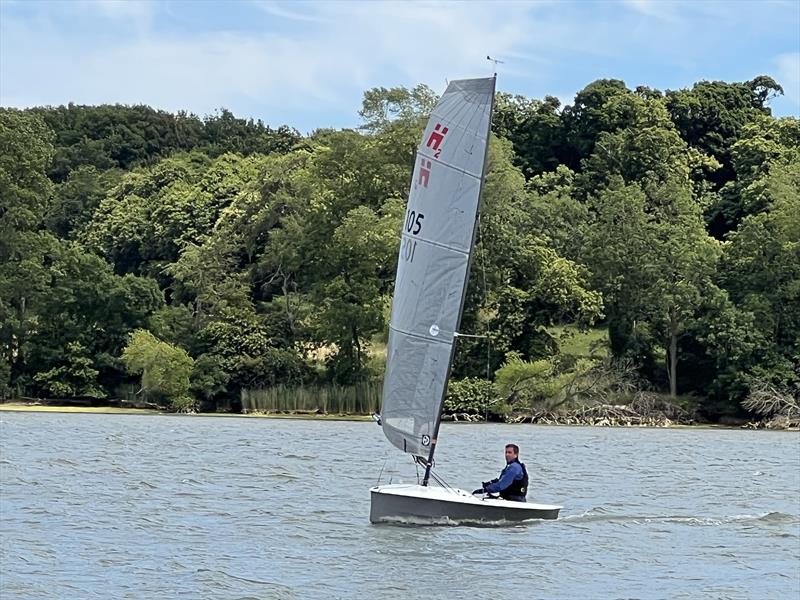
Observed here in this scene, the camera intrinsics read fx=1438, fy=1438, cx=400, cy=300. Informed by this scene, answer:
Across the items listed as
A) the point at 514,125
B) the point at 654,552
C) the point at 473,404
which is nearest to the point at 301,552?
the point at 654,552

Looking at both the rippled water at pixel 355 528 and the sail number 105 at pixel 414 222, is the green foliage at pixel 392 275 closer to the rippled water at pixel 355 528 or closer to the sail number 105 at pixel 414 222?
the rippled water at pixel 355 528

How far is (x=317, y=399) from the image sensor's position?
211ft

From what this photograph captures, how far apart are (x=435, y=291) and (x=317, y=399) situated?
42817 millimetres

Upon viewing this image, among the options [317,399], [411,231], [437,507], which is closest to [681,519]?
[437,507]

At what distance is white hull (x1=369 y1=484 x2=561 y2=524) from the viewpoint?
21062 millimetres

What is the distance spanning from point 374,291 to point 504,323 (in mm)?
6060

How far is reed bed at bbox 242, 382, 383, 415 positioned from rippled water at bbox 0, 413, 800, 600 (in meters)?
22.0

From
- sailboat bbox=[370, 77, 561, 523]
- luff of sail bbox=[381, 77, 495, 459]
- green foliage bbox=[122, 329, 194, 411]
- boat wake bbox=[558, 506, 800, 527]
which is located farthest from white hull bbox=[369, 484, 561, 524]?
green foliage bbox=[122, 329, 194, 411]

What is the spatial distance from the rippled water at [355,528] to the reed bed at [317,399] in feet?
72.0

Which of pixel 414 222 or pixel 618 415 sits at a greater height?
pixel 414 222

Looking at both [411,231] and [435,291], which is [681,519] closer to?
[435,291]

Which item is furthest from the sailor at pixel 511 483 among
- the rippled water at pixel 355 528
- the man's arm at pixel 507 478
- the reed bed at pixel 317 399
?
the reed bed at pixel 317 399

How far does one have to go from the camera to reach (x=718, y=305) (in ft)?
197

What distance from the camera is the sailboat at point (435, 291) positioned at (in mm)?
21531
